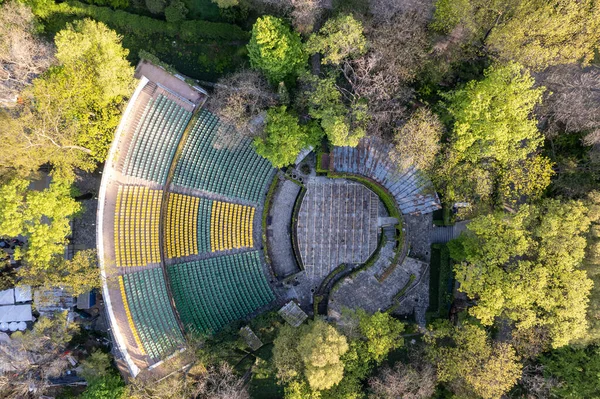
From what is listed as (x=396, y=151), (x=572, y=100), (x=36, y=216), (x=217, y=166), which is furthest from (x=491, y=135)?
(x=36, y=216)

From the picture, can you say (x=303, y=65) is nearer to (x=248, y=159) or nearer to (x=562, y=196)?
(x=248, y=159)

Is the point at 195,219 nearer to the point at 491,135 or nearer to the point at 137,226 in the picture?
the point at 137,226

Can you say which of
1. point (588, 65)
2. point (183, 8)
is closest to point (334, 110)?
point (183, 8)

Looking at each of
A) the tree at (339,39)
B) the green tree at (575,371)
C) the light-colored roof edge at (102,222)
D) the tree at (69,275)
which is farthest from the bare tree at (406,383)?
the tree at (339,39)

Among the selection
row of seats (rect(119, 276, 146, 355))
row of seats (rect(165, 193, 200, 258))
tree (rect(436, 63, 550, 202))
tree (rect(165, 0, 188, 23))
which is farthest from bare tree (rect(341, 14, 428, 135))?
row of seats (rect(119, 276, 146, 355))

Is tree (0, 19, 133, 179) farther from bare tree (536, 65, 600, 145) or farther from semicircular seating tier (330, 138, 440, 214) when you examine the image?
bare tree (536, 65, 600, 145)

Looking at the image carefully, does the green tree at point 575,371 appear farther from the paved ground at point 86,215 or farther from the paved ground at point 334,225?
the paved ground at point 86,215
